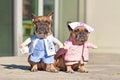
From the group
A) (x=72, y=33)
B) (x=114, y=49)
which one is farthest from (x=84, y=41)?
(x=114, y=49)

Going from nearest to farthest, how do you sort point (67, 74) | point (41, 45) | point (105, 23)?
point (67, 74) → point (41, 45) → point (105, 23)

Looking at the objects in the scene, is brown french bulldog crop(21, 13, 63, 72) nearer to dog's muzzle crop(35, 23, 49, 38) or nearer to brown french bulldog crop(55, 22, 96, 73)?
dog's muzzle crop(35, 23, 49, 38)

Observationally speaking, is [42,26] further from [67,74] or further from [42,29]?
[67,74]

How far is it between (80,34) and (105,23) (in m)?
5.68

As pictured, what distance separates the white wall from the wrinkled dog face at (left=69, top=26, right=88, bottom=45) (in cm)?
540

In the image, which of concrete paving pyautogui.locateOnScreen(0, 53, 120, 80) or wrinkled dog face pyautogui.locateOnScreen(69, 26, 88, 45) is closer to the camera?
concrete paving pyautogui.locateOnScreen(0, 53, 120, 80)

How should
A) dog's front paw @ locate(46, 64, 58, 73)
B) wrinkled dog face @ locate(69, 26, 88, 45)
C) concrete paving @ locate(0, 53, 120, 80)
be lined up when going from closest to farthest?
concrete paving @ locate(0, 53, 120, 80) < wrinkled dog face @ locate(69, 26, 88, 45) < dog's front paw @ locate(46, 64, 58, 73)

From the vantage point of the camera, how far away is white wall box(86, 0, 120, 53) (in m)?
14.5

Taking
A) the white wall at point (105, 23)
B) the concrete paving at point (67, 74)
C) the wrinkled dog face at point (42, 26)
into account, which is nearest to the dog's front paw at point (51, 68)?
the concrete paving at point (67, 74)

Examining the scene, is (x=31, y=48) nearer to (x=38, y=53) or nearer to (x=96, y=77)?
(x=38, y=53)

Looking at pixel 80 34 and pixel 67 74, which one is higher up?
pixel 80 34

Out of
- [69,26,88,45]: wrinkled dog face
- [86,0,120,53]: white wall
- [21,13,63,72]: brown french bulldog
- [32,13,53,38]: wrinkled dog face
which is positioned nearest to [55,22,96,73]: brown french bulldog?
[69,26,88,45]: wrinkled dog face

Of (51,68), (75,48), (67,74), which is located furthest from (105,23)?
(67,74)

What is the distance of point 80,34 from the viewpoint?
9047 millimetres
